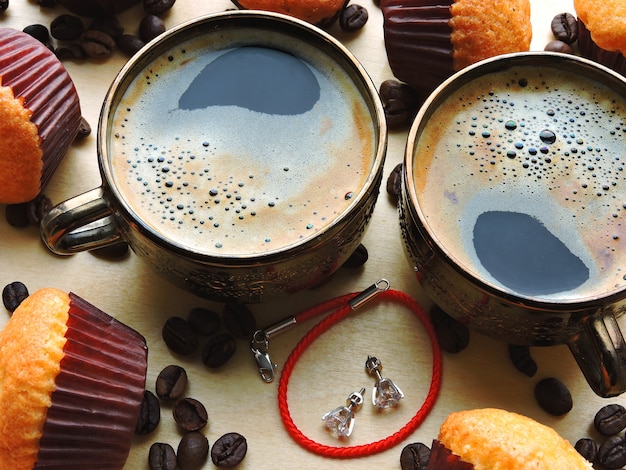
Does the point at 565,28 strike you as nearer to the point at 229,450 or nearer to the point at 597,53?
the point at 597,53

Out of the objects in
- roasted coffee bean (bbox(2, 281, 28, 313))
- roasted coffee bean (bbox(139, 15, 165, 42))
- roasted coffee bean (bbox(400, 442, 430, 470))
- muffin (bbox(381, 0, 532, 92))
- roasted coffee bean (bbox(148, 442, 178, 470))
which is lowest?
roasted coffee bean (bbox(148, 442, 178, 470))

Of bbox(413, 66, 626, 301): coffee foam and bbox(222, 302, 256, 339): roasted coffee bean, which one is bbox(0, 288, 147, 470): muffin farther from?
bbox(413, 66, 626, 301): coffee foam

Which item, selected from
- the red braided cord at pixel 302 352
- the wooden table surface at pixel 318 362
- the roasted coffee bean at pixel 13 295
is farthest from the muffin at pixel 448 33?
the roasted coffee bean at pixel 13 295

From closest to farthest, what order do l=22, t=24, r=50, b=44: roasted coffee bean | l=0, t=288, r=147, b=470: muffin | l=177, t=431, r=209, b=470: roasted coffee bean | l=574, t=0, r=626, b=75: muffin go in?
l=0, t=288, r=147, b=470: muffin < l=177, t=431, r=209, b=470: roasted coffee bean < l=574, t=0, r=626, b=75: muffin < l=22, t=24, r=50, b=44: roasted coffee bean

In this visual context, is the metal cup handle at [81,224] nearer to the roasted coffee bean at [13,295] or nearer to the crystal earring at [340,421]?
the roasted coffee bean at [13,295]

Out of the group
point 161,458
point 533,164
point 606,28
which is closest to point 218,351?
point 161,458

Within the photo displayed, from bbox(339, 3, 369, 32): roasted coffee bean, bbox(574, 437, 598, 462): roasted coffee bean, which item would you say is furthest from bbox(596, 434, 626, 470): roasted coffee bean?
bbox(339, 3, 369, 32): roasted coffee bean
